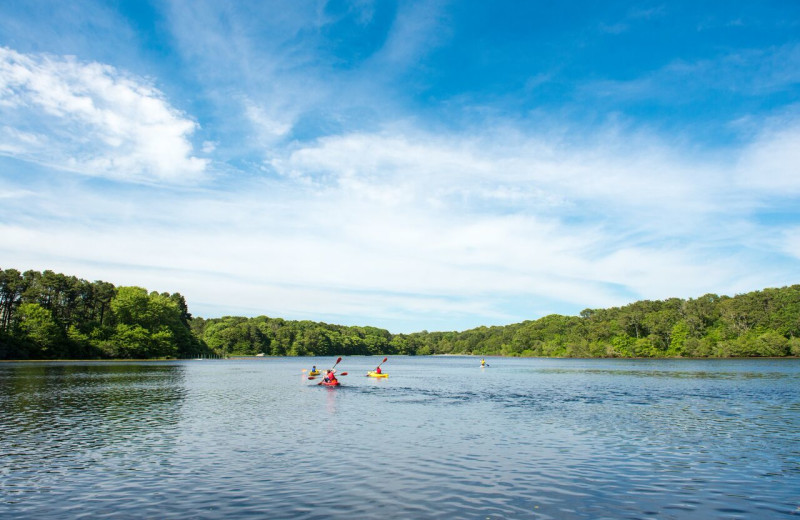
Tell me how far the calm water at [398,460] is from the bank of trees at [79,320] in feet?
285

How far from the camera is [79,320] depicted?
138000mm

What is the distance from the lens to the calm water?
1424 centimetres

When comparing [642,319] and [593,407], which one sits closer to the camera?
[593,407]

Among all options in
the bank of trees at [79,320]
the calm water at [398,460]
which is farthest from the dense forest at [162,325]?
the calm water at [398,460]

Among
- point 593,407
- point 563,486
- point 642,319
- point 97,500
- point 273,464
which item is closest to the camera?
point 97,500

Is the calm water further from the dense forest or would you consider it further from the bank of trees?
the dense forest

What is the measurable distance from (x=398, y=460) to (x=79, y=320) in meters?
147

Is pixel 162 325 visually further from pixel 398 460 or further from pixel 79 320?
pixel 398 460

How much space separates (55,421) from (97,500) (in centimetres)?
1810

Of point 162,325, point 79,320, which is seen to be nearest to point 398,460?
point 79,320

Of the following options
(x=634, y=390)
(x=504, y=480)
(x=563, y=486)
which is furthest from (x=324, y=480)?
(x=634, y=390)

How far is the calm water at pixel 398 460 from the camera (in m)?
14.2

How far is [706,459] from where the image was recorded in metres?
20.1

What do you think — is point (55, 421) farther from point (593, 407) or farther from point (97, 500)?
point (593, 407)
